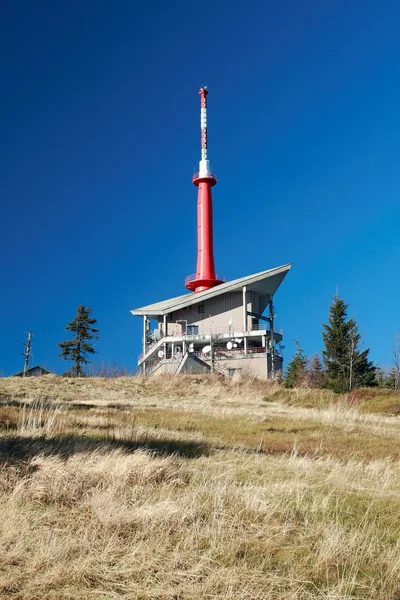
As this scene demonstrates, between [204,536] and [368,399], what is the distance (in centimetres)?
1877

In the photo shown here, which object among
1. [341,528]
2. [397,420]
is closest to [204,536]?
[341,528]

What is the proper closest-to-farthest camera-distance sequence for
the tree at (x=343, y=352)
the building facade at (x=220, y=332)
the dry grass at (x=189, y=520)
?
the dry grass at (x=189, y=520) → the tree at (x=343, y=352) → the building facade at (x=220, y=332)

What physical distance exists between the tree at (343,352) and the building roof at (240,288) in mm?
7884

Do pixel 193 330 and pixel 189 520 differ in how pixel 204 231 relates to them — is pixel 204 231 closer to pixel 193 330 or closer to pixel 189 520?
pixel 193 330

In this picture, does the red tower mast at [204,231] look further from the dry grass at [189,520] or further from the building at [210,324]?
the dry grass at [189,520]

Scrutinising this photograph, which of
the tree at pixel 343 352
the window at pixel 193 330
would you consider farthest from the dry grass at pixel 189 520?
the window at pixel 193 330

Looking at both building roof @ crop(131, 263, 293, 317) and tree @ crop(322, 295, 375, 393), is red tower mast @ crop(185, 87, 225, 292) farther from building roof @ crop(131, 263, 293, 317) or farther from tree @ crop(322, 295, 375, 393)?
tree @ crop(322, 295, 375, 393)

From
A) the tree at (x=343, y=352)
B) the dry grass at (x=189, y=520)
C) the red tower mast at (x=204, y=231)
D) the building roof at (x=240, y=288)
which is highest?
the red tower mast at (x=204, y=231)

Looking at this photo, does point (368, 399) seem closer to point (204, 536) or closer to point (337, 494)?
point (337, 494)

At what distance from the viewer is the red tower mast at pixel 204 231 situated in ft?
171

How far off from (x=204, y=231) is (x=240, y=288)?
9043 mm

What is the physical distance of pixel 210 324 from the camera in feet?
159

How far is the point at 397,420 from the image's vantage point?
1680cm

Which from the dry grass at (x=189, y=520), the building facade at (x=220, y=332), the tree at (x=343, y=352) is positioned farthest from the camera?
the building facade at (x=220, y=332)
